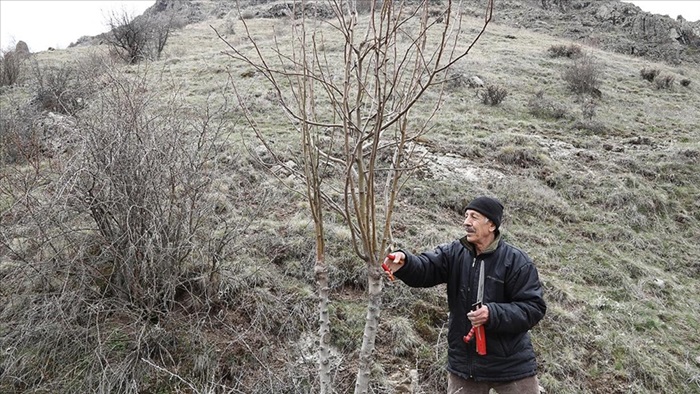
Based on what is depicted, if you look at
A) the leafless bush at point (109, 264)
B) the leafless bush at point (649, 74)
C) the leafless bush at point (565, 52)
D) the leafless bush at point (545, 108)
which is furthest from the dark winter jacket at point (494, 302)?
the leafless bush at point (565, 52)

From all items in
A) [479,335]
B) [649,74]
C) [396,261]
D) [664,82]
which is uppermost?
[396,261]

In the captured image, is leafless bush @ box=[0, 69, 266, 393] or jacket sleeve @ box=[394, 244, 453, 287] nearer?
jacket sleeve @ box=[394, 244, 453, 287]

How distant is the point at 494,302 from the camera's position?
7.54ft

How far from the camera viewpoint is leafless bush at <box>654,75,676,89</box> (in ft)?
50.4

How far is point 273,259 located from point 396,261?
203 centimetres

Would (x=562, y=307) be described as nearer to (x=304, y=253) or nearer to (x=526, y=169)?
(x=304, y=253)

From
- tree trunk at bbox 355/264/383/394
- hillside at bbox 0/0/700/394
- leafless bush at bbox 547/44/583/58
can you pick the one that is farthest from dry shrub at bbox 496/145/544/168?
leafless bush at bbox 547/44/583/58

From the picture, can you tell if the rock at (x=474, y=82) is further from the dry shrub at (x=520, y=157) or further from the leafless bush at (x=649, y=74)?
the leafless bush at (x=649, y=74)

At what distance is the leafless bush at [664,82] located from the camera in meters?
15.4

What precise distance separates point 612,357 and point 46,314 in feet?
14.9

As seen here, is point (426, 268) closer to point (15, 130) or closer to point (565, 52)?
point (15, 130)

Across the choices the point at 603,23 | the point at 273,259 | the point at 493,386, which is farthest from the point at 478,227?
the point at 603,23

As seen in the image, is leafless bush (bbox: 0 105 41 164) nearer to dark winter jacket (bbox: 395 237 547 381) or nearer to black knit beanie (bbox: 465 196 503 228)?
dark winter jacket (bbox: 395 237 547 381)

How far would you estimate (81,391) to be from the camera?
2.69 metres
